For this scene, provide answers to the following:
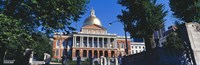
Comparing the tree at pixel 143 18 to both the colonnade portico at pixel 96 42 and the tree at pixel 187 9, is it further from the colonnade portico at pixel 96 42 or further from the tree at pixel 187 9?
the colonnade portico at pixel 96 42

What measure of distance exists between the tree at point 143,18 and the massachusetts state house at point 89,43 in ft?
184

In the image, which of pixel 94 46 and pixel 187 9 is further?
pixel 94 46

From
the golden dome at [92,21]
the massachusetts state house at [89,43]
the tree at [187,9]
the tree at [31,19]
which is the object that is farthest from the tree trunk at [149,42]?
the golden dome at [92,21]

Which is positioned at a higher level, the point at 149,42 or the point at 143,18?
the point at 143,18

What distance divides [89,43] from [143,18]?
60586mm

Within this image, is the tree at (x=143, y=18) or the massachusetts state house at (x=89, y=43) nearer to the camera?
the tree at (x=143, y=18)

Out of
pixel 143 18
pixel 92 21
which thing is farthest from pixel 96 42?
pixel 143 18

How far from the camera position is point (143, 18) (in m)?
24.7

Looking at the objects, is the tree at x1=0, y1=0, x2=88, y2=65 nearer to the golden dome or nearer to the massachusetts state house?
the massachusetts state house

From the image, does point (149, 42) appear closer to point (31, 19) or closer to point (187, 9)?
point (187, 9)

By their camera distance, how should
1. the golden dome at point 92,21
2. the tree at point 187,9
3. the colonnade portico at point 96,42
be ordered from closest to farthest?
the tree at point 187,9
the colonnade portico at point 96,42
the golden dome at point 92,21

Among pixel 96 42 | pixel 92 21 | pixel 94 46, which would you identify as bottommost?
pixel 94 46

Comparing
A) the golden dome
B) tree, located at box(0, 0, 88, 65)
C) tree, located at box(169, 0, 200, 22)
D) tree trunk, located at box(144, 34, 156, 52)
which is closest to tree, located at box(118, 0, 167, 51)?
tree trunk, located at box(144, 34, 156, 52)

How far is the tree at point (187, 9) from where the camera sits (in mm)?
21812
